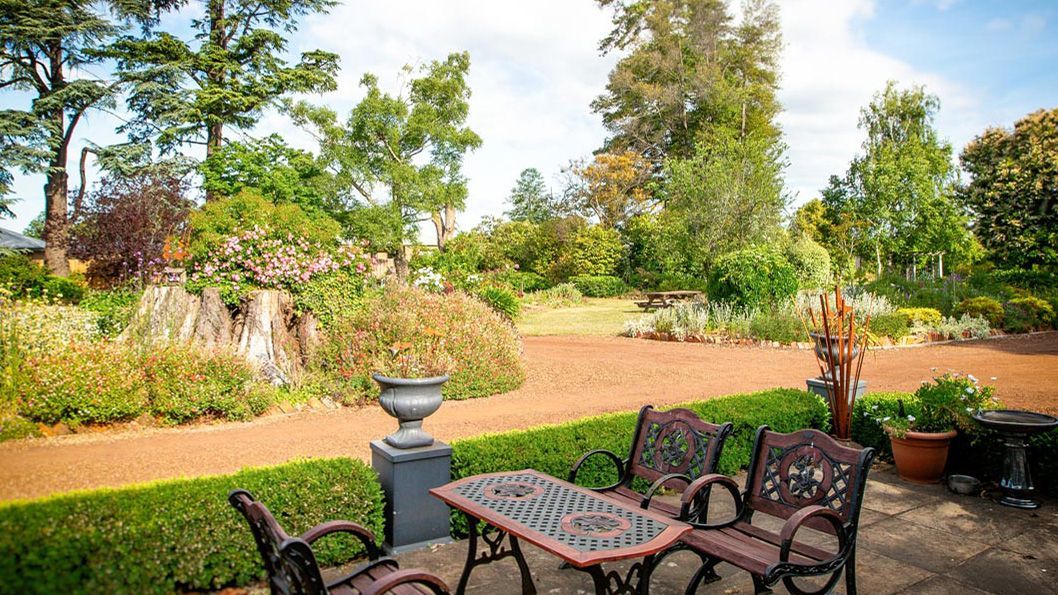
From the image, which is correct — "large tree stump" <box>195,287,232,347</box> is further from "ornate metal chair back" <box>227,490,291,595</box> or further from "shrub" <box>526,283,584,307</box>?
"shrub" <box>526,283,584,307</box>

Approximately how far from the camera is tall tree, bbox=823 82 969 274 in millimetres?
23078

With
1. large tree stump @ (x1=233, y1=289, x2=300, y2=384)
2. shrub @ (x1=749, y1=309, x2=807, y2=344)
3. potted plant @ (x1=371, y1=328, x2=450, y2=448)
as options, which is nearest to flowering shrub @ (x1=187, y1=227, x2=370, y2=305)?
large tree stump @ (x1=233, y1=289, x2=300, y2=384)

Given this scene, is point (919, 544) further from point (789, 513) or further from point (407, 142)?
point (407, 142)

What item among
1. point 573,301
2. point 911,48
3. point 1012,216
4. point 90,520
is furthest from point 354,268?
point 1012,216

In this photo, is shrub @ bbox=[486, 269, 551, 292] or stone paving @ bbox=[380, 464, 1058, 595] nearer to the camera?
stone paving @ bbox=[380, 464, 1058, 595]

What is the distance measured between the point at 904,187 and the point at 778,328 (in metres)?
14.7

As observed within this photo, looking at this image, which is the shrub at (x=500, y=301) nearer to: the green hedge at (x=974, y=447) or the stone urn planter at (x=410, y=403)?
the green hedge at (x=974, y=447)

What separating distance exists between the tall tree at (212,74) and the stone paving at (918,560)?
1866cm

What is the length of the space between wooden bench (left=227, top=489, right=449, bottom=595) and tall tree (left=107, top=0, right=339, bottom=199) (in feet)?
62.3

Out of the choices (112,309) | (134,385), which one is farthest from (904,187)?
(134,385)

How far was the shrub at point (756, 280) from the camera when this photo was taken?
45.2ft

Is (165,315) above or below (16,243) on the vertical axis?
below

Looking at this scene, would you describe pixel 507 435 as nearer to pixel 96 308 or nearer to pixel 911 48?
Result: pixel 911 48

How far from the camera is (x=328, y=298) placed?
887 centimetres
